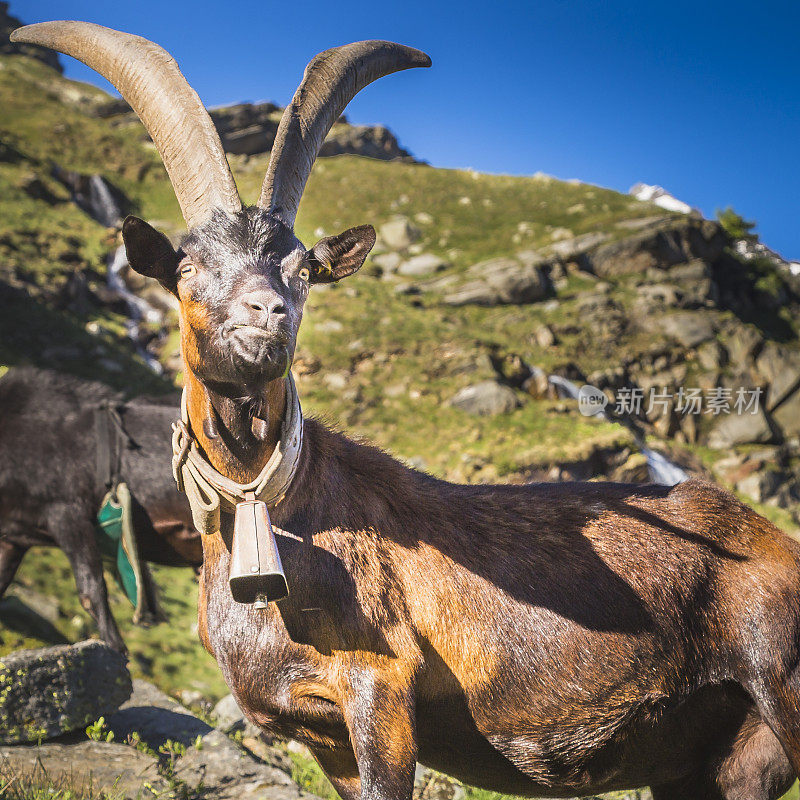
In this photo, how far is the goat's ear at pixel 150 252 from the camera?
2799 millimetres

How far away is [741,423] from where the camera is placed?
2922 cm

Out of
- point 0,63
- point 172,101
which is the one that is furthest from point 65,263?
point 0,63

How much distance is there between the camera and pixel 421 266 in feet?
123

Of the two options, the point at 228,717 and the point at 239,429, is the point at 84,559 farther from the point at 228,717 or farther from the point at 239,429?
the point at 239,429

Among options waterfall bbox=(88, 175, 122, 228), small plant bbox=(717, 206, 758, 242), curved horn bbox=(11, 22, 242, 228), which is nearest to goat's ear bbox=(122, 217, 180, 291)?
curved horn bbox=(11, 22, 242, 228)

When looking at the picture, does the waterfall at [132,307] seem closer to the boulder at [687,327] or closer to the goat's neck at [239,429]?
the boulder at [687,327]

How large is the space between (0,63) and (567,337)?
5929 centimetres

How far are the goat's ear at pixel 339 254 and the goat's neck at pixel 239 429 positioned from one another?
62 centimetres

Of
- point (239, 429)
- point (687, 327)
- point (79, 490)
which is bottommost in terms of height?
point (79, 490)

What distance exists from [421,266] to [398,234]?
5.53 meters

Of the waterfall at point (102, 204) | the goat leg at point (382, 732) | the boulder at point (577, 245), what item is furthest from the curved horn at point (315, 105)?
the waterfall at point (102, 204)

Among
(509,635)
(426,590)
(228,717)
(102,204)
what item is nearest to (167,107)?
(426,590)

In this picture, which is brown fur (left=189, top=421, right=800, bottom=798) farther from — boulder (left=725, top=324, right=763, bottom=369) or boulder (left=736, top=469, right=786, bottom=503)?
boulder (left=725, top=324, right=763, bottom=369)

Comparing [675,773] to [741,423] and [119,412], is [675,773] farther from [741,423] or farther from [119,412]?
[741,423]
